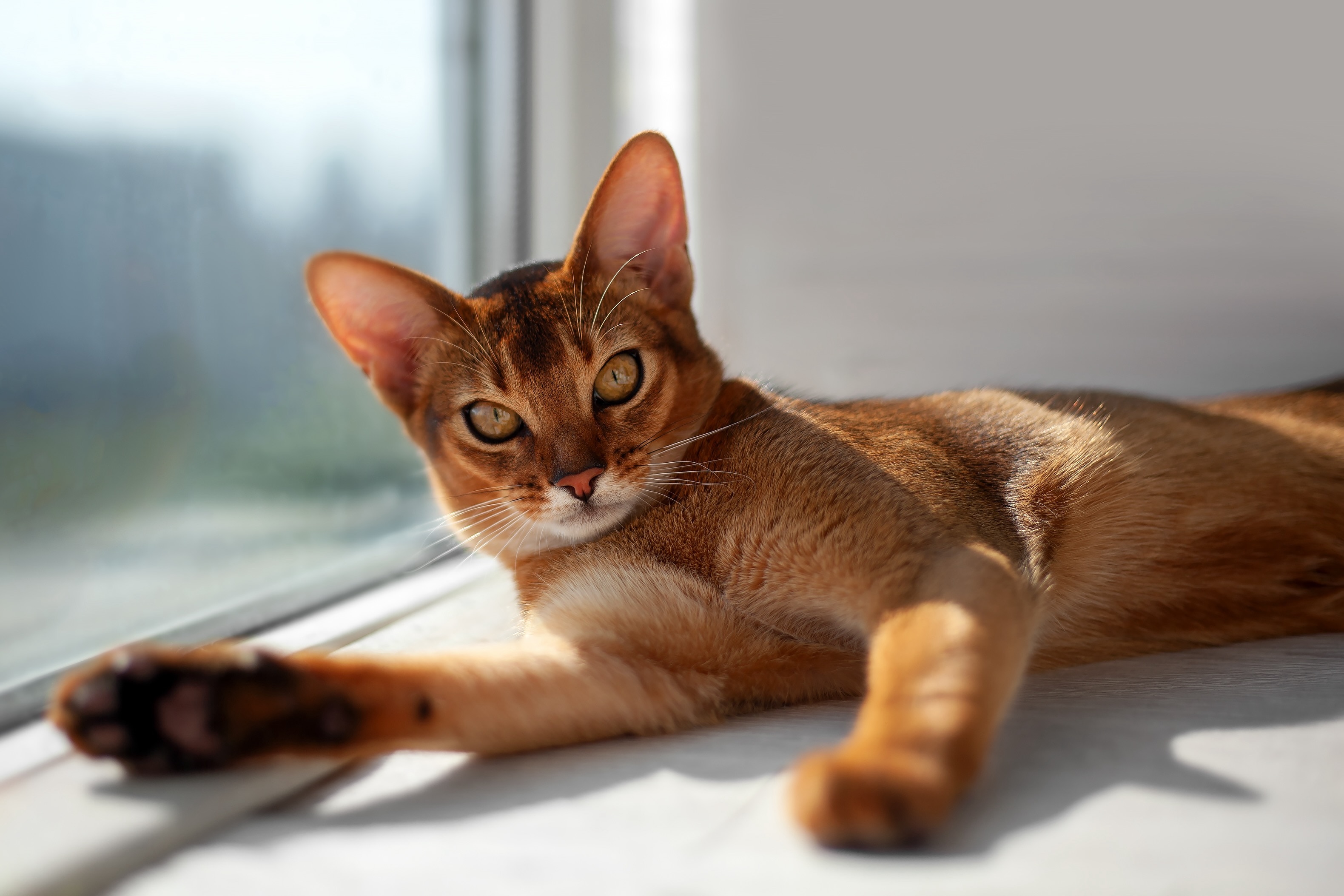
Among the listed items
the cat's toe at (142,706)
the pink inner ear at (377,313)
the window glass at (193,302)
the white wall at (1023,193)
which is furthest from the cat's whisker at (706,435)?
the white wall at (1023,193)

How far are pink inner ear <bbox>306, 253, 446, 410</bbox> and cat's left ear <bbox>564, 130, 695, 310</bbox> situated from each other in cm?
23

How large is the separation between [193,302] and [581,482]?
0.91 metres

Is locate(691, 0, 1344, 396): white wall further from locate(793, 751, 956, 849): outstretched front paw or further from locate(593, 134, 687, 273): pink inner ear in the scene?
locate(793, 751, 956, 849): outstretched front paw

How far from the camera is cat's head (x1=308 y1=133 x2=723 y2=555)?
1235 millimetres

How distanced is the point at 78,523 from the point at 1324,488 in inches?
73.1

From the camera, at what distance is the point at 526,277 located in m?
1.41

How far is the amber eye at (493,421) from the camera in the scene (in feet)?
4.22

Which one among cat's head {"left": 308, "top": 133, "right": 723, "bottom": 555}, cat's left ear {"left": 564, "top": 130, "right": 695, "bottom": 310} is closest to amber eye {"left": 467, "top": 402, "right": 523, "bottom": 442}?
cat's head {"left": 308, "top": 133, "right": 723, "bottom": 555}

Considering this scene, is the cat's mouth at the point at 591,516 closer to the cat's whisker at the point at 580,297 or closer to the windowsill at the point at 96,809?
the cat's whisker at the point at 580,297

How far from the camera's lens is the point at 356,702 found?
0.88 metres

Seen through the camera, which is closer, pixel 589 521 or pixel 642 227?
pixel 589 521

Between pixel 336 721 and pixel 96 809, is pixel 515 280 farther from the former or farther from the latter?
pixel 96 809

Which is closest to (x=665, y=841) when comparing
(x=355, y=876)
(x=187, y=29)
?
(x=355, y=876)

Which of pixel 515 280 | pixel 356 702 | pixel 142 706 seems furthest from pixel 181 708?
pixel 515 280
